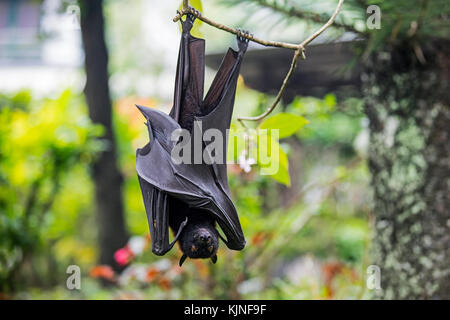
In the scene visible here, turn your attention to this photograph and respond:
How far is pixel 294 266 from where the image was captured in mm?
5414

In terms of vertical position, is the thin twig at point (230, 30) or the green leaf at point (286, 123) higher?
the thin twig at point (230, 30)

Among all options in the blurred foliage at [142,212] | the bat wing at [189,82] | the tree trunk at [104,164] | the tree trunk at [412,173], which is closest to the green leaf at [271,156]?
the blurred foliage at [142,212]

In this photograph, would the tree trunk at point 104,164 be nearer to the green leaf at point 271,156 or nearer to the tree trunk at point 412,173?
the tree trunk at point 412,173

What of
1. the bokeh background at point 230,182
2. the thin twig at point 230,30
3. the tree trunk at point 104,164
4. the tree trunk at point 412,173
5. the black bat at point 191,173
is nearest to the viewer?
the thin twig at point 230,30

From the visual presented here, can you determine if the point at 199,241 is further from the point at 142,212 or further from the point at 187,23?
the point at 142,212

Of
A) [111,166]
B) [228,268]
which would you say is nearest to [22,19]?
[111,166]

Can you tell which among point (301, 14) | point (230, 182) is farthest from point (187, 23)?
point (230, 182)

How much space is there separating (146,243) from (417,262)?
1503mm

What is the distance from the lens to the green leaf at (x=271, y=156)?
2.81 ft

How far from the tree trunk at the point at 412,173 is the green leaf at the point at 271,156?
63 centimetres

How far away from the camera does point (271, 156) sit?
862 millimetres

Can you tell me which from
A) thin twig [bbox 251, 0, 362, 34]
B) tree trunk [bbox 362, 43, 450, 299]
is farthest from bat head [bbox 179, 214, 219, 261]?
tree trunk [bbox 362, 43, 450, 299]

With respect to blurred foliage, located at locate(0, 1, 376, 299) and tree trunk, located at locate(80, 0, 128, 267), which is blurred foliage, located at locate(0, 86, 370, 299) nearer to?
blurred foliage, located at locate(0, 1, 376, 299)

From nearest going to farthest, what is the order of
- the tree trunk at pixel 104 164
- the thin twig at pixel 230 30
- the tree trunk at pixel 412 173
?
1. the thin twig at pixel 230 30
2. the tree trunk at pixel 412 173
3. the tree trunk at pixel 104 164
